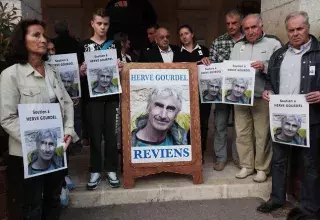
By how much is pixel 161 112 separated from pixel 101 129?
2.39 ft

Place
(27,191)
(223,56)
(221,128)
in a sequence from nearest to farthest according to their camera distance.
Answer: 1. (27,191)
2. (223,56)
3. (221,128)

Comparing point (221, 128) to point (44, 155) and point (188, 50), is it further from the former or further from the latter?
point (44, 155)

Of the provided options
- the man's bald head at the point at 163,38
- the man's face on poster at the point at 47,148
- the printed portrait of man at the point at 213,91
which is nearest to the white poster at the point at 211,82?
the printed portrait of man at the point at 213,91

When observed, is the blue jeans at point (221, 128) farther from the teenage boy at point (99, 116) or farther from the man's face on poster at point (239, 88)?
the teenage boy at point (99, 116)

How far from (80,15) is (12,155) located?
21.7 ft

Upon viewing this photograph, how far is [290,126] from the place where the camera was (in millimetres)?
3623

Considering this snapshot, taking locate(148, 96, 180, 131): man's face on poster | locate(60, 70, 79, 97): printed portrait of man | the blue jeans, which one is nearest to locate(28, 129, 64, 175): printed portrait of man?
locate(60, 70, 79, 97): printed portrait of man

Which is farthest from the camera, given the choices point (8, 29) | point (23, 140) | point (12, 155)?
point (8, 29)

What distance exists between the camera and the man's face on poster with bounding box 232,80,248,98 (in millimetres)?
4152

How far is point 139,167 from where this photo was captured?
420 cm

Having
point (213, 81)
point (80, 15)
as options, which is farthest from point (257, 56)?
point (80, 15)

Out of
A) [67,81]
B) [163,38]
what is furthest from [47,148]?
[163,38]

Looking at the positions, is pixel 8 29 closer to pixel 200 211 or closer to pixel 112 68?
pixel 112 68

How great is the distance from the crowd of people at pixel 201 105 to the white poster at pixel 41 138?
3cm
